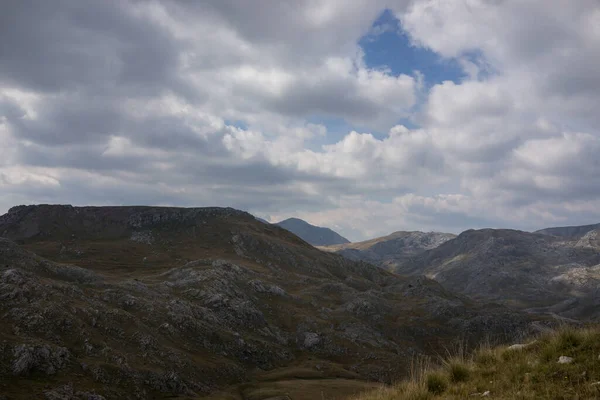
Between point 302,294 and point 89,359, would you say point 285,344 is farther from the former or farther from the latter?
point 89,359

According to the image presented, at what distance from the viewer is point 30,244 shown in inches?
5822

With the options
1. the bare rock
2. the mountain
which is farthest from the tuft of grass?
the bare rock

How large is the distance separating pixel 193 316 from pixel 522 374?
248 feet

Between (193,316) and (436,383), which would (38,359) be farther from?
(436,383)

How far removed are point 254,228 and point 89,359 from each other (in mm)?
138817

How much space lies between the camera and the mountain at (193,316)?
175 ft

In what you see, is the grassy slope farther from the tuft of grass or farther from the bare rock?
the bare rock

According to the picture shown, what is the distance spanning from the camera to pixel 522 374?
12891 millimetres

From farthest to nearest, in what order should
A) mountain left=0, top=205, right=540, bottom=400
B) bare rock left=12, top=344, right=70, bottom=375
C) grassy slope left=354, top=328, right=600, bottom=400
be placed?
mountain left=0, top=205, right=540, bottom=400 → bare rock left=12, top=344, right=70, bottom=375 → grassy slope left=354, top=328, right=600, bottom=400

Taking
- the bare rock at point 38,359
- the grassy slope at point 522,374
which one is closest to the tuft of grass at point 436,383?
the grassy slope at point 522,374

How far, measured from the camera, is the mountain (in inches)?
2099

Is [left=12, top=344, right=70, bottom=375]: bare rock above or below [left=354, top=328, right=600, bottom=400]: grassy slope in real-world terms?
below

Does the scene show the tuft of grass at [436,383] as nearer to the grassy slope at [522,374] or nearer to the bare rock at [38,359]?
the grassy slope at [522,374]

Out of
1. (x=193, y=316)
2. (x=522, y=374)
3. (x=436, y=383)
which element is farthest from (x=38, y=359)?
(x=522, y=374)
